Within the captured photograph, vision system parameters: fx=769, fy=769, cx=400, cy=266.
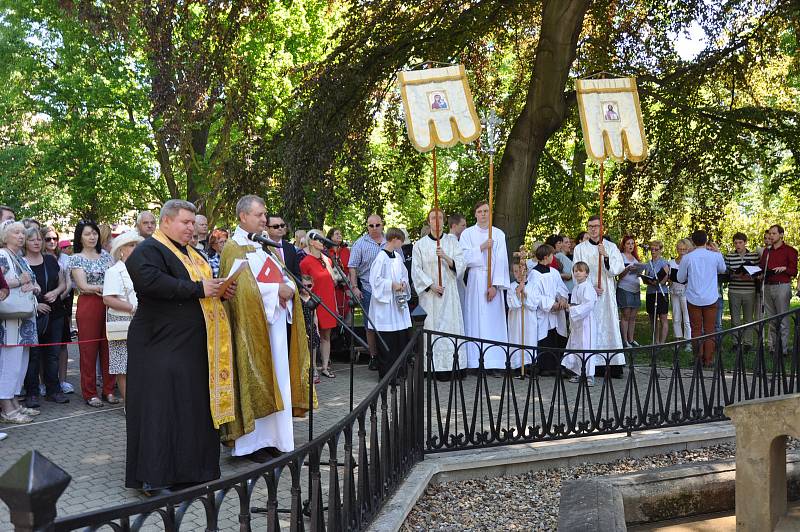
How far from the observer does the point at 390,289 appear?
9352 mm

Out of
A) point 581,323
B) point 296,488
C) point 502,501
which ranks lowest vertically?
point 502,501

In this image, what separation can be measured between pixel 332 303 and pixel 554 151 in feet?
35.7

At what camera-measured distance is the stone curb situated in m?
5.84

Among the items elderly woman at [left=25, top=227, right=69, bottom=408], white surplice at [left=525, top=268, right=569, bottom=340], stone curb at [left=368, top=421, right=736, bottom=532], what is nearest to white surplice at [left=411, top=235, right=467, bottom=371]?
white surplice at [left=525, top=268, right=569, bottom=340]

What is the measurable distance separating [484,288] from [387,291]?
5.06ft

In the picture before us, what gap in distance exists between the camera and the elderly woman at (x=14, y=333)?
23.0ft

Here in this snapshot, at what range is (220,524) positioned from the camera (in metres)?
4.73

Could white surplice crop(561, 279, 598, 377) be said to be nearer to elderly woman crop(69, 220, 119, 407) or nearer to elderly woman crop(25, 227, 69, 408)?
elderly woman crop(69, 220, 119, 407)

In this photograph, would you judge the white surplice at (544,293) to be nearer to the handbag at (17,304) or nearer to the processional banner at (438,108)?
the processional banner at (438,108)

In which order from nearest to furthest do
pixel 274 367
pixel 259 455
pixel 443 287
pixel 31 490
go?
pixel 31 490 → pixel 274 367 → pixel 259 455 → pixel 443 287

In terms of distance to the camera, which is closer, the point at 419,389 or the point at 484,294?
the point at 419,389

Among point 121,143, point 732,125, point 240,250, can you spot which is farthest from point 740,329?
point 121,143

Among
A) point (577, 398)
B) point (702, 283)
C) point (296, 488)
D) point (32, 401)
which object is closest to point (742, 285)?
point (702, 283)

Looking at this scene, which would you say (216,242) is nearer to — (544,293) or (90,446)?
(90,446)
